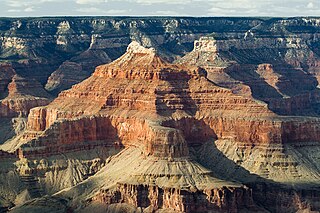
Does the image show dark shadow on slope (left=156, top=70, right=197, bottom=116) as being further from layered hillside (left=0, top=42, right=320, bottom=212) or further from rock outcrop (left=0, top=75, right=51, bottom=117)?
rock outcrop (left=0, top=75, right=51, bottom=117)

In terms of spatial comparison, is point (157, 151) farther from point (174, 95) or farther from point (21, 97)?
point (21, 97)

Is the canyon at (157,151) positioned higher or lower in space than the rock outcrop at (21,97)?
lower

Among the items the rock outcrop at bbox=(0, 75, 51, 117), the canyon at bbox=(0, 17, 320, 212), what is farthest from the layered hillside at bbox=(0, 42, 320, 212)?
the rock outcrop at bbox=(0, 75, 51, 117)

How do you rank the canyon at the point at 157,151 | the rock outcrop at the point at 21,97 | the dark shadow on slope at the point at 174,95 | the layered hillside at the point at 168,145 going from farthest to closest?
1. the rock outcrop at the point at 21,97
2. the dark shadow on slope at the point at 174,95
3. the canyon at the point at 157,151
4. the layered hillside at the point at 168,145

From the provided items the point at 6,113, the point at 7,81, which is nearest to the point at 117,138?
the point at 6,113

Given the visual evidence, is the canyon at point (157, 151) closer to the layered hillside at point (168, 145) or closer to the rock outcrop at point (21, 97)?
the layered hillside at point (168, 145)

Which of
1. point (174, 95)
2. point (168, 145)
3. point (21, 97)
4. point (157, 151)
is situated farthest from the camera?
point (21, 97)

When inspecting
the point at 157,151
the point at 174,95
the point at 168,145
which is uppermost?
the point at 174,95

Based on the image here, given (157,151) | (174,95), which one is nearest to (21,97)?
(174,95)

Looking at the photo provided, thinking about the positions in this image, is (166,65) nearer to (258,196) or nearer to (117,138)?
(117,138)

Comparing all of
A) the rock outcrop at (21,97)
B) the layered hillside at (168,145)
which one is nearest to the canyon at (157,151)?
the layered hillside at (168,145)

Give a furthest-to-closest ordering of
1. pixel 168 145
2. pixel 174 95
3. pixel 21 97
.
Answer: pixel 21 97 < pixel 174 95 < pixel 168 145
